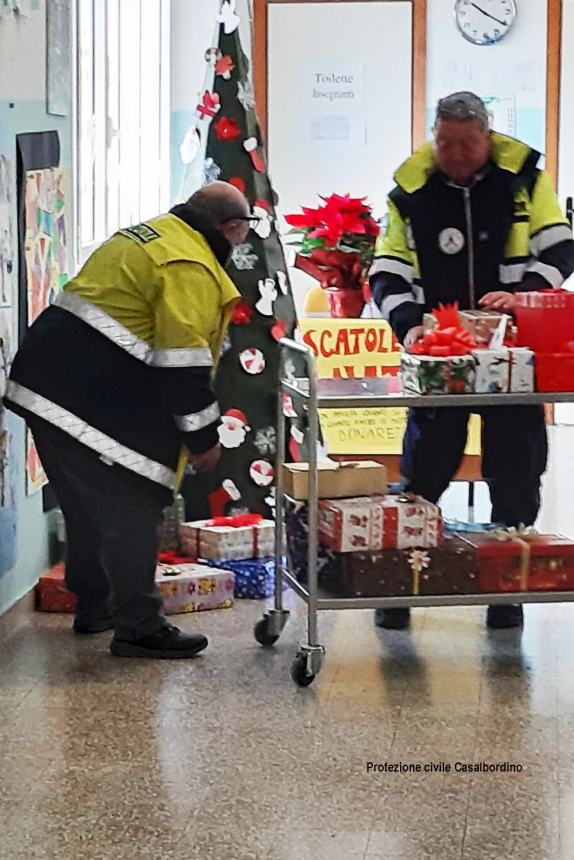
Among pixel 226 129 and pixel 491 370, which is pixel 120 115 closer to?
pixel 226 129

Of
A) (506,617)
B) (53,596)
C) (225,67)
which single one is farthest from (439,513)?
(225,67)

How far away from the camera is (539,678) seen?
3.67 metres

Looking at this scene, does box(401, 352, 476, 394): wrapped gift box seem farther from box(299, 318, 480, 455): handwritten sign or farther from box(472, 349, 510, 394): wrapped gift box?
box(299, 318, 480, 455): handwritten sign

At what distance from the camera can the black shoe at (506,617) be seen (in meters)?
4.13

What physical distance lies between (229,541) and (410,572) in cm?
104

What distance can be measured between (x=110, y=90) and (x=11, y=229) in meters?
2.27

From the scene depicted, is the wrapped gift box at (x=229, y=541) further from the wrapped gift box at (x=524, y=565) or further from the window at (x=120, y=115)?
the window at (x=120, y=115)

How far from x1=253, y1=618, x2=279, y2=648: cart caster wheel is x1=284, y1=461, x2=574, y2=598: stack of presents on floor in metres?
0.18

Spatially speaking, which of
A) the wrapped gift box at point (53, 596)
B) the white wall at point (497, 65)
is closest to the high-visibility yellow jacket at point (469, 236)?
the wrapped gift box at point (53, 596)

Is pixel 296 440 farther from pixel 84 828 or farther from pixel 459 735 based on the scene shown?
pixel 84 828

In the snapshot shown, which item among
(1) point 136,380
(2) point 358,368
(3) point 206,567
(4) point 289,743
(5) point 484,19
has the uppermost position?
(5) point 484,19

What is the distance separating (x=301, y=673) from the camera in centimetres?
359

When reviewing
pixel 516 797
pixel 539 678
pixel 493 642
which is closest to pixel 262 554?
pixel 493 642

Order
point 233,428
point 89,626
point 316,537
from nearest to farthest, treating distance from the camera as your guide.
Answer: point 316,537 → point 89,626 → point 233,428
